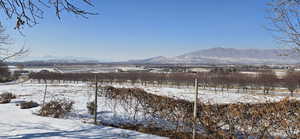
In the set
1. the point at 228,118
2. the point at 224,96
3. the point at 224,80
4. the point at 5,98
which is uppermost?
the point at 228,118

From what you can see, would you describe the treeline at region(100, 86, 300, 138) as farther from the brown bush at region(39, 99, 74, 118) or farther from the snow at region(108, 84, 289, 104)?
the brown bush at region(39, 99, 74, 118)

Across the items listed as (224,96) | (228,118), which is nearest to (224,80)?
(224,96)

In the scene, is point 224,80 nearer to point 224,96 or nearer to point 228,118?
point 224,96

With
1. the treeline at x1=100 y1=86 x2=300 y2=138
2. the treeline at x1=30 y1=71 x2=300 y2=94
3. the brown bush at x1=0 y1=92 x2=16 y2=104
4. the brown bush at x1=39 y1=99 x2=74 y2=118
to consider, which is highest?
the treeline at x1=100 y1=86 x2=300 y2=138

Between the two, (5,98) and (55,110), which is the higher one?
(55,110)

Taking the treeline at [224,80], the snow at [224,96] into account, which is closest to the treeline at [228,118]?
the snow at [224,96]

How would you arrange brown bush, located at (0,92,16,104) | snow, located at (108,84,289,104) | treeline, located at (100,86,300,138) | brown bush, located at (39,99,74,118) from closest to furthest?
treeline, located at (100,86,300,138)
snow, located at (108,84,289,104)
brown bush, located at (39,99,74,118)
brown bush, located at (0,92,16,104)

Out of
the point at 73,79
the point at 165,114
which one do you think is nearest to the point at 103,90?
the point at 165,114

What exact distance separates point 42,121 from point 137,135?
311 centimetres

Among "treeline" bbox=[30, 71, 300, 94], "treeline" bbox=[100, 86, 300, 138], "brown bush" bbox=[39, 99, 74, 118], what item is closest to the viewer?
"treeline" bbox=[100, 86, 300, 138]

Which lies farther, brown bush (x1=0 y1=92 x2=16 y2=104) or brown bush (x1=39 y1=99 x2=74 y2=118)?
brown bush (x1=0 y1=92 x2=16 y2=104)

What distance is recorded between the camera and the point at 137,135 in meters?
4.79

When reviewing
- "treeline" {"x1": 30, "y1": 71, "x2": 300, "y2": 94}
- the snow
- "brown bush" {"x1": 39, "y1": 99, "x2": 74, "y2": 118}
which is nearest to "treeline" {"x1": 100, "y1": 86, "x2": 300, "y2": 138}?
the snow

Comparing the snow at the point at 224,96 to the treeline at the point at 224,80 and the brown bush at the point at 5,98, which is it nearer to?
the treeline at the point at 224,80
